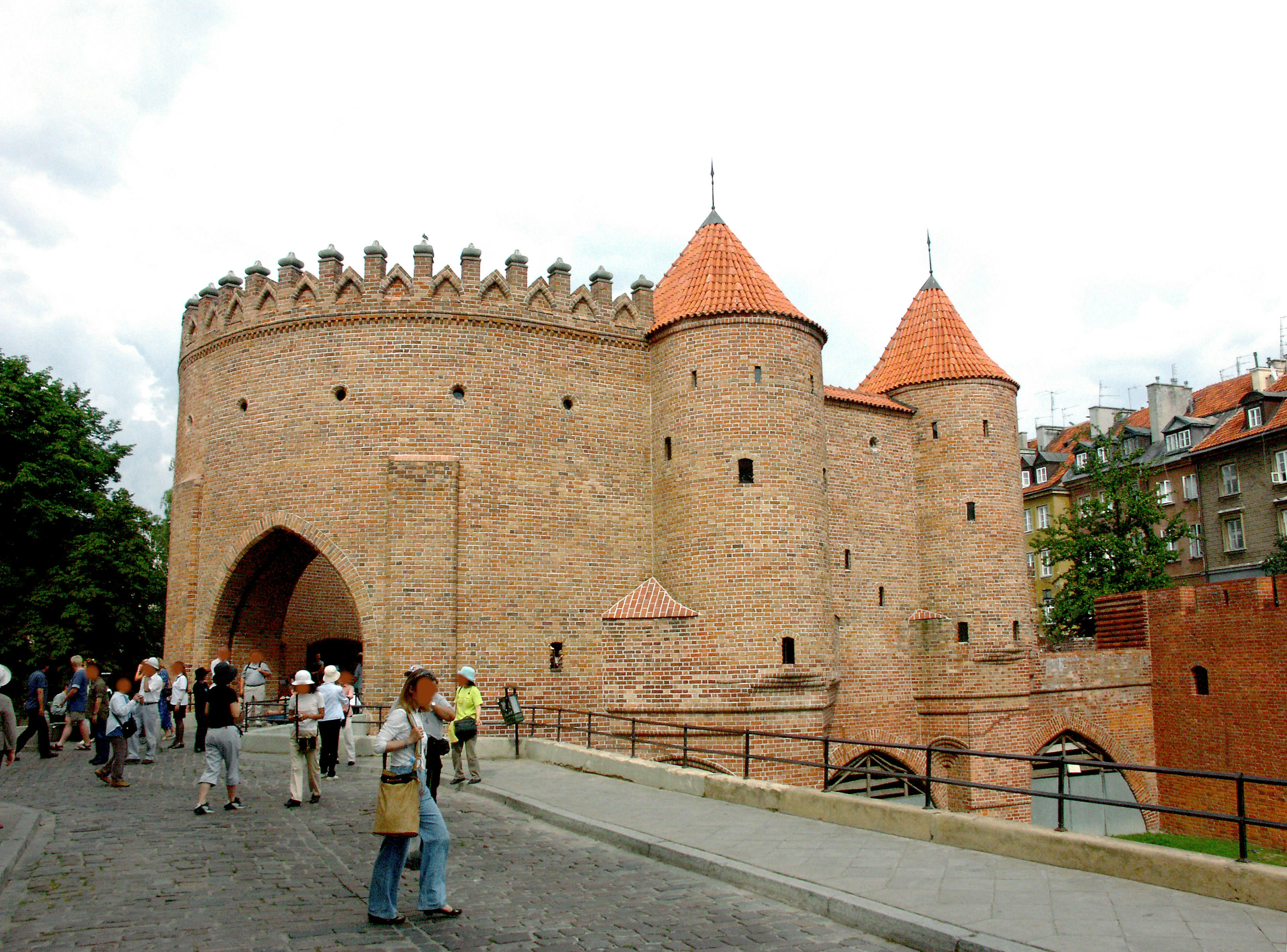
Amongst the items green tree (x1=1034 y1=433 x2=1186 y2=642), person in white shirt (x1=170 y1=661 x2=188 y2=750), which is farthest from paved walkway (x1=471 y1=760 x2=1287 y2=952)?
green tree (x1=1034 y1=433 x2=1186 y2=642)

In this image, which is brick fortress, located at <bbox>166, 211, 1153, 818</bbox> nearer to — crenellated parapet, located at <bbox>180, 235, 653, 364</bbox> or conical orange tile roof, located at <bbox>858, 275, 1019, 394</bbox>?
crenellated parapet, located at <bbox>180, 235, 653, 364</bbox>

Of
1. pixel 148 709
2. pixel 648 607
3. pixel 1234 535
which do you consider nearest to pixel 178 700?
pixel 148 709

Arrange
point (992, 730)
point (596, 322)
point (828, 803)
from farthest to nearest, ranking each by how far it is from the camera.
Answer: point (992, 730)
point (596, 322)
point (828, 803)

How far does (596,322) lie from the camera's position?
20547mm

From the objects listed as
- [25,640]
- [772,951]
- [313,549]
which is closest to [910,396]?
[313,549]

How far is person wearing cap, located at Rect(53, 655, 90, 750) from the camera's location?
1495cm

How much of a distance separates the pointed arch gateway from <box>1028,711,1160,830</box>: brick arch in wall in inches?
607

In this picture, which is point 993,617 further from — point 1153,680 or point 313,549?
point 313,549

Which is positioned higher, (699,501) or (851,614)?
(699,501)

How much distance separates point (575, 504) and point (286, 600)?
23.4ft

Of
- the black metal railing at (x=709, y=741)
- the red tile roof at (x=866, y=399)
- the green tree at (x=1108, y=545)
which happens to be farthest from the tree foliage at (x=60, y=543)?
the green tree at (x=1108, y=545)

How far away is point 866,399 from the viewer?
904 inches

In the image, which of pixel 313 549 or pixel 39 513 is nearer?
pixel 313 549

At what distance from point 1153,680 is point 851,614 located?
897cm
